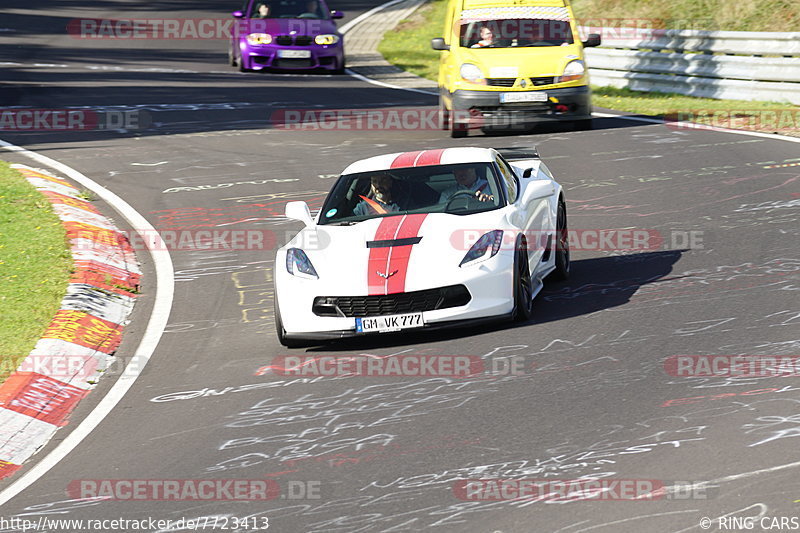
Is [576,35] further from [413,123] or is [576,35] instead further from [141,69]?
[141,69]

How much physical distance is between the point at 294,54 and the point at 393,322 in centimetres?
2021

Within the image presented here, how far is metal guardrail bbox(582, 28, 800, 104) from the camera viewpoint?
73.0 feet

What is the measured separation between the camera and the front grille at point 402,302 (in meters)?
9.49

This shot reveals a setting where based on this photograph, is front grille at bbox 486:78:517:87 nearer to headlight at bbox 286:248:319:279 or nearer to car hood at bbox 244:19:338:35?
car hood at bbox 244:19:338:35

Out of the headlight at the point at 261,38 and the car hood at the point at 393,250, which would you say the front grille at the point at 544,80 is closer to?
the car hood at the point at 393,250

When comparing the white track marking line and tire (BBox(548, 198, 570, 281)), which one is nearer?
the white track marking line

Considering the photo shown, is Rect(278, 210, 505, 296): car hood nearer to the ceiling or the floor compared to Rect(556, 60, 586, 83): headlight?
nearer to the floor

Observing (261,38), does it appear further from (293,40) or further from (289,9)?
(289,9)

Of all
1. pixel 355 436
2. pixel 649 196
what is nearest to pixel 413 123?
pixel 649 196

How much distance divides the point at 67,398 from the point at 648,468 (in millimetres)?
4438

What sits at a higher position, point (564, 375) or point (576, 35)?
point (576, 35)

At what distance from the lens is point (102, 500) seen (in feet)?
23.5

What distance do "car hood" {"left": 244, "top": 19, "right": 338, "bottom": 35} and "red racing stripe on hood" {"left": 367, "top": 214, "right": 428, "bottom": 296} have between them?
19501mm

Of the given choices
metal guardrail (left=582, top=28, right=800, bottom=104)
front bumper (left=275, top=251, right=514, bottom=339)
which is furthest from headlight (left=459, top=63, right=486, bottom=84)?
front bumper (left=275, top=251, right=514, bottom=339)
